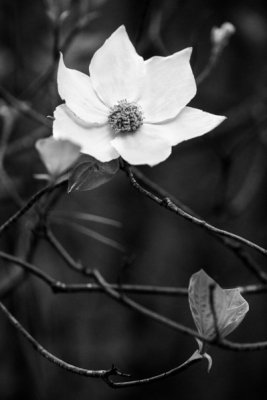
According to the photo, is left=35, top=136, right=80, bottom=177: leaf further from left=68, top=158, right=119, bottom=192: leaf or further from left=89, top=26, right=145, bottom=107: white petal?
left=89, top=26, right=145, bottom=107: white petal

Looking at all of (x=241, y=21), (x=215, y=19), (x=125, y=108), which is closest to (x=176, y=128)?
(x=125, y=108)

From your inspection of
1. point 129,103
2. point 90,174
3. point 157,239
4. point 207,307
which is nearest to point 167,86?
point 129,103

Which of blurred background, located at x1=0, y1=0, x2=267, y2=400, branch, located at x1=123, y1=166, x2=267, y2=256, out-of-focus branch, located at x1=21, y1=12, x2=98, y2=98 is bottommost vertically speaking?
blurred background, located at x1=0, y1=0, x2=267, y2=400

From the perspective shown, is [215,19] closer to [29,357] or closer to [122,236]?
[122,236]

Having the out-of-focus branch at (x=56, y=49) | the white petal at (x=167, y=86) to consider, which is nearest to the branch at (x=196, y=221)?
the white petal at (x=167, y=86)

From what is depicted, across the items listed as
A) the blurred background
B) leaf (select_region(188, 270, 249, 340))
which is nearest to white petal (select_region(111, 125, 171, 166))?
leaf (select_region(188, 270, 249, 340))

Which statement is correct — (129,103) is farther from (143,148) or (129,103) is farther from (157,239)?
(157,239)
